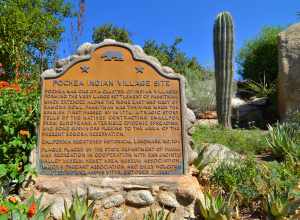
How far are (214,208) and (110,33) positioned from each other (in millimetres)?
18863

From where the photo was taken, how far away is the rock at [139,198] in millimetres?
4617

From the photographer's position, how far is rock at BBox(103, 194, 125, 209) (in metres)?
4.60

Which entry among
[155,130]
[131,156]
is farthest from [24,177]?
[155,130]

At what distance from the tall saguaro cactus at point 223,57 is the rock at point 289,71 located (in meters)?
1.46

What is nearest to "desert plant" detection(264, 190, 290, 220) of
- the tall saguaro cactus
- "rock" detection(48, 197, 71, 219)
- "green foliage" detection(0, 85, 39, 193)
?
"rock" detection(48, 197, 71, 219)

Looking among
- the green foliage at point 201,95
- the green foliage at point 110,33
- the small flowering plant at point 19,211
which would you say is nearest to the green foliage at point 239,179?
the small flowering plant at point 19,211

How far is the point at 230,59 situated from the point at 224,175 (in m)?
6.20

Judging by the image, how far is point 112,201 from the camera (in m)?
4.61

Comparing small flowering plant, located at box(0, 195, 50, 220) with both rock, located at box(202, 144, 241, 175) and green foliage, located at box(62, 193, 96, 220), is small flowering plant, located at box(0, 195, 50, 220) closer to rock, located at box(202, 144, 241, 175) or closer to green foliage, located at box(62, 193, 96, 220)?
green foliage, located at box(62, 193, 96, 220)

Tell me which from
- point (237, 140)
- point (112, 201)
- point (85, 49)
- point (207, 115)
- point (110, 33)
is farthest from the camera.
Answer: point (110, 33)

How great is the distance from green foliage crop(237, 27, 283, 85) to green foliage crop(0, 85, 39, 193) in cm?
1192

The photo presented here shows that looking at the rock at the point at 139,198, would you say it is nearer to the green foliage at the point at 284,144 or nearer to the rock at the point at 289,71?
the green foliage at the point at 284,144

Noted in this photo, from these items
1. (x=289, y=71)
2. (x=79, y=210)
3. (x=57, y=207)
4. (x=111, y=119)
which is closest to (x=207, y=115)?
(x=289, y=71)

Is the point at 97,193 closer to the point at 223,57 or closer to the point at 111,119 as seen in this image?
the point at 111,119
